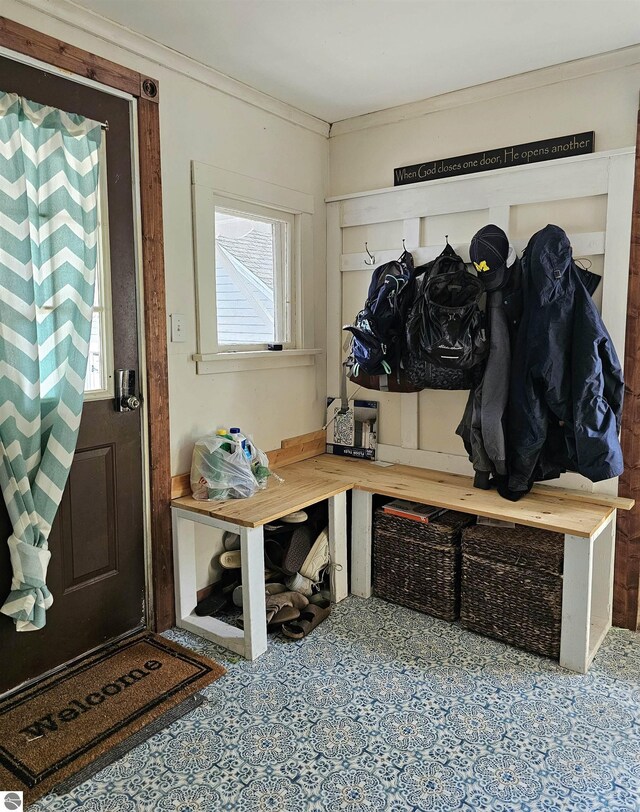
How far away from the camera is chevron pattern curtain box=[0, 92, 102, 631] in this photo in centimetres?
200

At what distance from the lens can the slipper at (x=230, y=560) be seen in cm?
289

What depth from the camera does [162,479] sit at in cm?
261

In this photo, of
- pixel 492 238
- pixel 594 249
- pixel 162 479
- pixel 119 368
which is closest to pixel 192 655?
pixel 162 479

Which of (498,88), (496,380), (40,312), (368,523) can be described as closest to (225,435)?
(368,523)

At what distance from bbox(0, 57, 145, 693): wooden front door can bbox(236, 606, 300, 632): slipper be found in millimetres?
567

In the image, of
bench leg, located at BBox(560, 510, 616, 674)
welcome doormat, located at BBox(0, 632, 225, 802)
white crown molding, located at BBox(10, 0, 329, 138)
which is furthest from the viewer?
bench leg, located at BBox(560, 510, 616, 674)

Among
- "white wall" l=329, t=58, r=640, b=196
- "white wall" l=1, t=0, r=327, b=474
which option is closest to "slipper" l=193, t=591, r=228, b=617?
"white wall" l=1, t=0, r=327, b=474

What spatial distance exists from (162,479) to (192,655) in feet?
2.37

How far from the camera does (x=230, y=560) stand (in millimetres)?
2902

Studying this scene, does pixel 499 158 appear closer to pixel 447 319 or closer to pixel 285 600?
pixel 447 319

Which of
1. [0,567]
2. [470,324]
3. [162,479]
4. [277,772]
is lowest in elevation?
[277,772]

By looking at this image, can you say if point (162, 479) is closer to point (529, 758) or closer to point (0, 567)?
point (0, 567)

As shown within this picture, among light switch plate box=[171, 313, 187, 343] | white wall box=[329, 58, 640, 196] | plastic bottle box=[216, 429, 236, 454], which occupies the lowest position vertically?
plastic bottle box=[216, 429, 236, 454]

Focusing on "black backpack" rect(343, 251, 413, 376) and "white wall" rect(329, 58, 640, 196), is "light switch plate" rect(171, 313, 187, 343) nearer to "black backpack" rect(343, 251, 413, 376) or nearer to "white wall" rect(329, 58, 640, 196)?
"black backpack" rect(343, 251, 413, 376)
